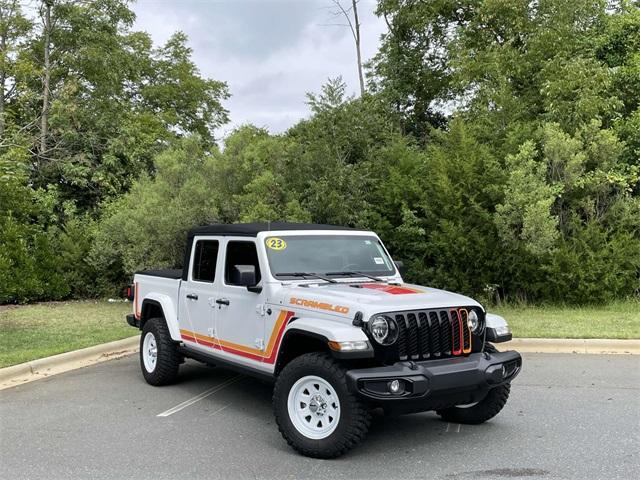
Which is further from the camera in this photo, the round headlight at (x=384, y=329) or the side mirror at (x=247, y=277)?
the side mirror at (x=247, y=277)

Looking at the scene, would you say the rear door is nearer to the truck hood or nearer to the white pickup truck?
the white pickup truck

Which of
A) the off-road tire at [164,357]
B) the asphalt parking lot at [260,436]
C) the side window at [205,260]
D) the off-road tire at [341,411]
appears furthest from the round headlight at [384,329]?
the off-road tire at [164,357]

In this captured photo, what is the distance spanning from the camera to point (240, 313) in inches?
226

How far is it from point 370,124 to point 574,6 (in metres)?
7.23

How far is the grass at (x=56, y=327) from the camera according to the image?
867 cm

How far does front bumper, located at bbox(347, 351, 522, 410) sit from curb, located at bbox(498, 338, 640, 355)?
4287 millimetres

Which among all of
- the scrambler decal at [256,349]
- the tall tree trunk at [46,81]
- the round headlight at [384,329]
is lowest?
the scrambler decal at [256,349]

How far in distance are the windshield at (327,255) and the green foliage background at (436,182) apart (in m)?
6.33

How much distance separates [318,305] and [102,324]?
764 centimetres

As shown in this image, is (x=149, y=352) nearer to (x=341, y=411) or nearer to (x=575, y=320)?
(x=341, y=411)

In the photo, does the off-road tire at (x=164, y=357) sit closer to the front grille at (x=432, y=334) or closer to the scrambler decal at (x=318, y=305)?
the scrambler decal at (x=318, y=305)

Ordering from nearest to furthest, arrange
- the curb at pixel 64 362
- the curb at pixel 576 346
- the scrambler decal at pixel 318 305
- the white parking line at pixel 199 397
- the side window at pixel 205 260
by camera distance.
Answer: the scrambler decal at pixel 318 305 → the white parking line at pixel 199 397 → the side window at pixel 205 260 → the curb at pixel 64 362 → the curb at pixel 576 346

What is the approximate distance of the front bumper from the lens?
4.34 meters

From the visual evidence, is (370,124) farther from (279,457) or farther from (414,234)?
(279,457)
